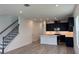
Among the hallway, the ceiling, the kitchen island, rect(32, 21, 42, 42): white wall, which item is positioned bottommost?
the hallway

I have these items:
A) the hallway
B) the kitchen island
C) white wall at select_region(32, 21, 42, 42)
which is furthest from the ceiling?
white wall at select_region(32, 21, 42, 42)

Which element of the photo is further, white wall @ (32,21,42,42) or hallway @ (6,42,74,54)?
white wall @ (32,21,42,42)

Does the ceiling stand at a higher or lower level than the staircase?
higher

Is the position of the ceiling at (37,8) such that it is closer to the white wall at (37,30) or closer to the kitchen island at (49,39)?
the kitchen island at (49,39)

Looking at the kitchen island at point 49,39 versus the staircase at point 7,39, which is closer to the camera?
the staircase at point 7,39

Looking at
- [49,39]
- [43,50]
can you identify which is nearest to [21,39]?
[43,50]

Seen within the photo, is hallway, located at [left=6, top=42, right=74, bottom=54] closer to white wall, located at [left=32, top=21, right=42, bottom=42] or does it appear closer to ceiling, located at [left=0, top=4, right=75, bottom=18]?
ceiling, located at [left=0, top=4, right=75, bottom=18]

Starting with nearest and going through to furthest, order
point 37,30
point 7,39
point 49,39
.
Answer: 1. point 7,39
2. point 49,39
3. point 37,30

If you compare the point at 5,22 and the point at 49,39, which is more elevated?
the point at 5,22

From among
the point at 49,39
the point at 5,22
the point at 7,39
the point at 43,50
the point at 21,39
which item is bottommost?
the point at 43,50

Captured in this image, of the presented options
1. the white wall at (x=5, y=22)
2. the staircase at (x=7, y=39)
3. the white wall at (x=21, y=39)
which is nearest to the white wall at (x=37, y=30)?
the white wall at (x=21, y=39)

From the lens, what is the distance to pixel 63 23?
47.2 feet

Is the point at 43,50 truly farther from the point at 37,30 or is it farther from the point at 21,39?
the point at 37,30
